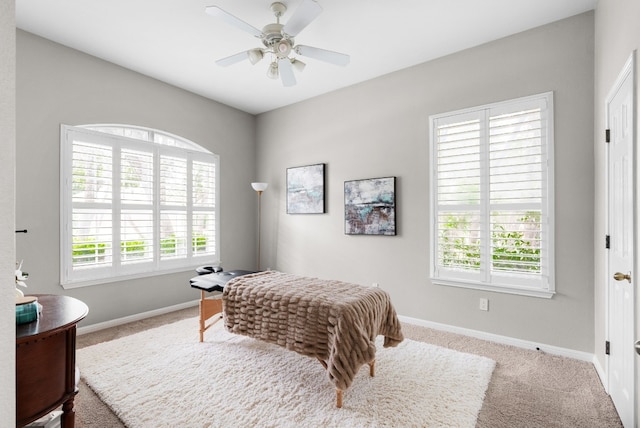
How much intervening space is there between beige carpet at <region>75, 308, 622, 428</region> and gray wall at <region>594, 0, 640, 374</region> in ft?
0.87

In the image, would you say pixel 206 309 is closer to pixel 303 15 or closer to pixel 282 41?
pixel 282 41

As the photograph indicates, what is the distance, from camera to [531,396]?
2.24 m

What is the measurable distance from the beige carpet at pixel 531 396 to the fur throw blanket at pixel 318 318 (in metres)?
0.79

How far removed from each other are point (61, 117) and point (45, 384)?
2.87 meters

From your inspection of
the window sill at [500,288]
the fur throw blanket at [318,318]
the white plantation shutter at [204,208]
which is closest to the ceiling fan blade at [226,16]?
the fur throw blanket at [318,318]

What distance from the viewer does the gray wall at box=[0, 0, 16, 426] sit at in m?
0.93

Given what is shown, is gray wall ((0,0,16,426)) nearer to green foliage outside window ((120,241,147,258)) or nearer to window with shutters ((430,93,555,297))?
green foliage outside window ((120,241,147,258))

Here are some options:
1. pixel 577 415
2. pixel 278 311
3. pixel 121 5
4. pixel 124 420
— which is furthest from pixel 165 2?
pixel 577 415

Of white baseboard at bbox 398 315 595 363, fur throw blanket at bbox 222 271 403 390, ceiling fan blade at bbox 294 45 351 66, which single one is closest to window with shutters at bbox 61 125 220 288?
fur throw blanket at bbox 222 271 403 390

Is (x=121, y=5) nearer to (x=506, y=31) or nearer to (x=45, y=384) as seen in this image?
(x=45, y=384)

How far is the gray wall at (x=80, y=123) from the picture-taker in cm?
302

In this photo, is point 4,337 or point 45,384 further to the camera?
point 45,384

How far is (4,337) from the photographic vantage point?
0.94 m

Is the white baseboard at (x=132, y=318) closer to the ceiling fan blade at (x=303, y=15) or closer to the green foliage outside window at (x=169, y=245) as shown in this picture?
the green foliage outside window at (x=169, y=245)
